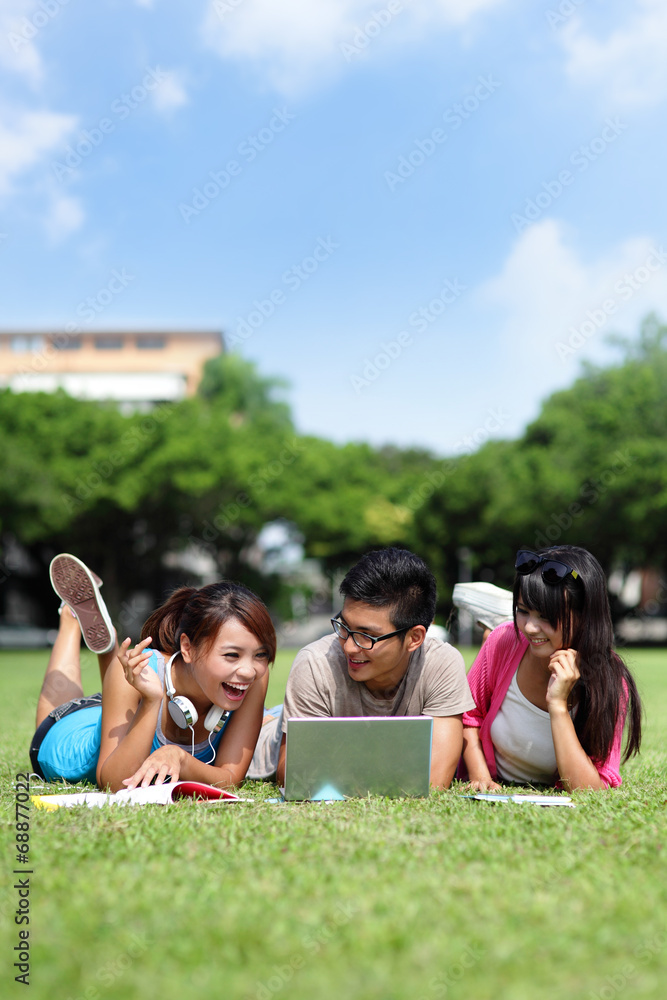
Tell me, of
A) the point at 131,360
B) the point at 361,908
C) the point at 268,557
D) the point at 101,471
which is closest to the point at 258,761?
the point at 361,908

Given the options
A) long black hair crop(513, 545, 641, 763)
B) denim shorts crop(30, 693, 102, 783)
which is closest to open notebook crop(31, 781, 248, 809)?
denim shorts crop(30, 693, 102, 783)

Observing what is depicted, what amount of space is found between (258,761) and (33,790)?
3.93ft

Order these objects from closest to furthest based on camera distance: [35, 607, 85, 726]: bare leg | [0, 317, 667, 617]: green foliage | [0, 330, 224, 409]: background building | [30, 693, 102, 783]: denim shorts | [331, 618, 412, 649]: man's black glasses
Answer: [331, 618, 412, 649]: man's black glasses → [30, 693, 102, 783]: denim shorts → [35, 607, 85, 726]: bare leg → [0, 317, 667, 617]: green foliage → [0, 330, 224, 409]: background building

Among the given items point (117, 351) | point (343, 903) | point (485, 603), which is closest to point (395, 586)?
point (343, 903)

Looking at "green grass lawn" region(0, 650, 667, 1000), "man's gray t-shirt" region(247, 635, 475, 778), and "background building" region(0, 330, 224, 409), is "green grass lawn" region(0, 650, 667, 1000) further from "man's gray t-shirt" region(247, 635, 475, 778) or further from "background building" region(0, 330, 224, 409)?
"background building" region(0, 330, 224, 409)

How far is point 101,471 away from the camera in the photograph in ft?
97.0

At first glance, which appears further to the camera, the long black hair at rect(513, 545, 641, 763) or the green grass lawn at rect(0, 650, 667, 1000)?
the long black hair at rect(513, 545, 641, 763)

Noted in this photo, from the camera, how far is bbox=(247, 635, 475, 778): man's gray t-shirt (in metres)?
4.38

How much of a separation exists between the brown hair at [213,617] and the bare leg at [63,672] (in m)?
1.42

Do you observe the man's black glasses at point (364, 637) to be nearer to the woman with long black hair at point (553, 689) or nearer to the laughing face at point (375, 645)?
the laughing face at point (375, 645)

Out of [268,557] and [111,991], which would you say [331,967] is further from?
[268,557]

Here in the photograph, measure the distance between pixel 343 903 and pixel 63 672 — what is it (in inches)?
146

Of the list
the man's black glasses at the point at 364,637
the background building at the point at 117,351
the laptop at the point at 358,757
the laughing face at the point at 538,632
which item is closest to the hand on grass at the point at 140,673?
the laptop at the point at 358,757

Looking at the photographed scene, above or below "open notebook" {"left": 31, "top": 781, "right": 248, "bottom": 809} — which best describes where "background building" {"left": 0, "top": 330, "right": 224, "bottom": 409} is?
above
